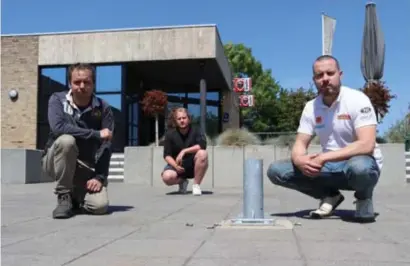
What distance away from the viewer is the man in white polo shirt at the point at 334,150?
12.9ft

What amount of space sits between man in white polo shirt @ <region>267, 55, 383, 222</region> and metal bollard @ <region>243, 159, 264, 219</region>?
34 centimetres

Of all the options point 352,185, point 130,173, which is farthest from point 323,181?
point 130,173

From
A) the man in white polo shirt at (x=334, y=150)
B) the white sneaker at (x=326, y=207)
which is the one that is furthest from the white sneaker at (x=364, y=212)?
the white sneaker at (x=326, y=207)

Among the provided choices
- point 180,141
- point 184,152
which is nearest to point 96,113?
point 184,152

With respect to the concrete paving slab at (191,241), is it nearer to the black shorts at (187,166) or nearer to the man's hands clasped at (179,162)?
the man's hands clasped at (179,162)

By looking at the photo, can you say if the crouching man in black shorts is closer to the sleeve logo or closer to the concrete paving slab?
the concrete paving slab

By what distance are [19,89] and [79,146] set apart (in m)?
13.7

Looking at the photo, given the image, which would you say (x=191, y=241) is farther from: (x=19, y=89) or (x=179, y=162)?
(x=19, y=89)

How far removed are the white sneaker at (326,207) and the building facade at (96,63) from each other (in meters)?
11.6

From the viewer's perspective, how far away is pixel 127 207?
5551 mm

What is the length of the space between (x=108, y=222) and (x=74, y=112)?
3.59 feet

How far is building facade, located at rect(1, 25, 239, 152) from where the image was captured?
15906 mm

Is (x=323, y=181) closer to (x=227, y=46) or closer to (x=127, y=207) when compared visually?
(x=127, y=207)

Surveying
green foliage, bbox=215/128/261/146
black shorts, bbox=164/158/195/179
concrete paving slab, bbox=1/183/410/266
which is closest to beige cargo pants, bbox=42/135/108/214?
concrete paving slab, bbox=1/183/410/266
